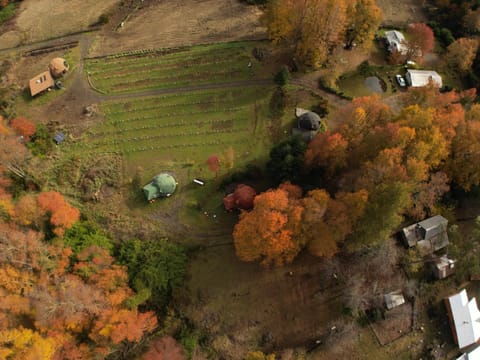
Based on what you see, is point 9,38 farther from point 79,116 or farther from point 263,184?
point 263,184

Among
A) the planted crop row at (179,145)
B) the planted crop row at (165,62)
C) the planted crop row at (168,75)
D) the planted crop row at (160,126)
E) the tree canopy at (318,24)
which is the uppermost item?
the tree canopy at (318,24)

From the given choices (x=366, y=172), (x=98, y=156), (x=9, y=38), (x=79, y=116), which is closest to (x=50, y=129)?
(x=79, y=116)

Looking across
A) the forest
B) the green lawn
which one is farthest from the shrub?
the green lawn

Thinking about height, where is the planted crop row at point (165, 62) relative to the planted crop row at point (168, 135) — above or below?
above

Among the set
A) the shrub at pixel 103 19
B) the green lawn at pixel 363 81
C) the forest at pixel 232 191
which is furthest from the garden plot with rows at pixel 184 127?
the shrub at pixel 103 19

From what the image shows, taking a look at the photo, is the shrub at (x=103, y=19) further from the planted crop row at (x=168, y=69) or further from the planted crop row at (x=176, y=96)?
the planted crop row at (x=176, y=96)

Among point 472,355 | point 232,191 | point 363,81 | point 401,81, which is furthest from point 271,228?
point 401,81

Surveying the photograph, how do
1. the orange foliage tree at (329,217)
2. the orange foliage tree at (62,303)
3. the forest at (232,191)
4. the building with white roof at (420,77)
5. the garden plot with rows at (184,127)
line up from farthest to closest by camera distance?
the building with white roof at (420,77)
the garden plot with rows at (184,127)
the forest at (232,191)
the orange foliage tree at (329,217)
the orange foliage tree at (62,303)

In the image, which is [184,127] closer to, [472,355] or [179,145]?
[179,145]

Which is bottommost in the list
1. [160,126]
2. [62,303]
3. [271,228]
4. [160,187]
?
[62,303]
